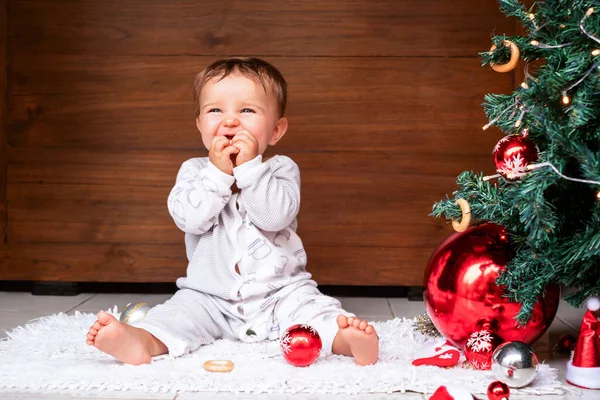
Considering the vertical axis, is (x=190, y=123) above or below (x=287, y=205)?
above

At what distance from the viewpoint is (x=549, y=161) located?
97 centimetres

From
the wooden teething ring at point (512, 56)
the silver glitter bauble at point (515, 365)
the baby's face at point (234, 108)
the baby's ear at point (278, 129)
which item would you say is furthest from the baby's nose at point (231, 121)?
the silver glitter bauble at point (515, 365)

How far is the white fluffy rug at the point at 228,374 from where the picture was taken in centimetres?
96

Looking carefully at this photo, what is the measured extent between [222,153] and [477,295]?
1.69 ft

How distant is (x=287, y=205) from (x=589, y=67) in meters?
0.57

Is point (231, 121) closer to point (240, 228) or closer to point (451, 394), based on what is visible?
point (240, 228)

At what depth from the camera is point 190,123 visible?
1714 millimetres

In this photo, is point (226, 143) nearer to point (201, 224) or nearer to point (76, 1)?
point (201, 224)

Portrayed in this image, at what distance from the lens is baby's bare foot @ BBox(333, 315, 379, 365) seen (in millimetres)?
1046

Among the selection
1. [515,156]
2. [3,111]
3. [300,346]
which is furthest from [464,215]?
[3,111]

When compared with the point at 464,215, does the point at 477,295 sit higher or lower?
lower

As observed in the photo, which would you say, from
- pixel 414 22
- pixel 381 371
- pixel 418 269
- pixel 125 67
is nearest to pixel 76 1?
pixel 125 67

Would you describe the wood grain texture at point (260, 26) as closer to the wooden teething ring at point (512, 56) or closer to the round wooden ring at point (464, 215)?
the wooden teething ring at point (512, 56)

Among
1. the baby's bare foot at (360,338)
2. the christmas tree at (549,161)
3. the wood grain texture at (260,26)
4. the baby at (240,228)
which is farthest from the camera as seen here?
the wood grain texture at (260,26)
